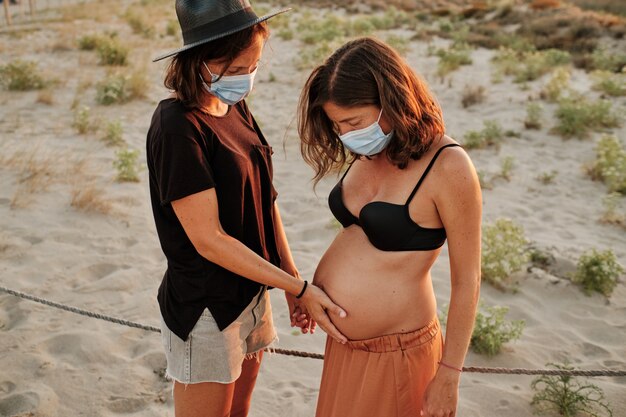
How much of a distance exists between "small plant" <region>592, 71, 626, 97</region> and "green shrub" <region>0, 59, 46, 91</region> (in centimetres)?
870

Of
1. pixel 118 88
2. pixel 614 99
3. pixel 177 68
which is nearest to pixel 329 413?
pixel 177 68

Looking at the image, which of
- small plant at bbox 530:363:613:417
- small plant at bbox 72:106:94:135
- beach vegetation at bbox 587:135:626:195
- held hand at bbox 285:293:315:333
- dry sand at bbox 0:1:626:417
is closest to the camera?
held hand at bbox 285:293:315:333

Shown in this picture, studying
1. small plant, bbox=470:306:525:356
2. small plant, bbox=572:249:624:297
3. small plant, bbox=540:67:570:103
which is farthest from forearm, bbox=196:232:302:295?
small plant, bbox=540:67:570:103

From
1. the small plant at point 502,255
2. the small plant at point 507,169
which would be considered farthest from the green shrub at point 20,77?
the small plant at point 502,255

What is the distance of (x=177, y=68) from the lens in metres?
1.92

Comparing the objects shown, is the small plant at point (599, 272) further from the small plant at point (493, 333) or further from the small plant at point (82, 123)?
the small plant at point (82, 123)

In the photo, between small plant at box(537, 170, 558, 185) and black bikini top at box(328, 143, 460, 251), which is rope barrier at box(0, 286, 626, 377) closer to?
black bikini top at box(328, 143, 460, 251)

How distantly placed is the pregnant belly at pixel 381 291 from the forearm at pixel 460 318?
126 mm

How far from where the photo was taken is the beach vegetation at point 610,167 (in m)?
6.20

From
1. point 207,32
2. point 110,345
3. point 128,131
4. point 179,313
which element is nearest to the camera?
point 207,32

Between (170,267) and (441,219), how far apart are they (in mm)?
924

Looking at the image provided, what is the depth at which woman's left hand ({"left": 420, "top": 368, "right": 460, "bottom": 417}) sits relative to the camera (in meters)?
1.94

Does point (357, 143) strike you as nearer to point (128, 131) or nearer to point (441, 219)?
point (441, 219)

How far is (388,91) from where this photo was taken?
6.21 feet
